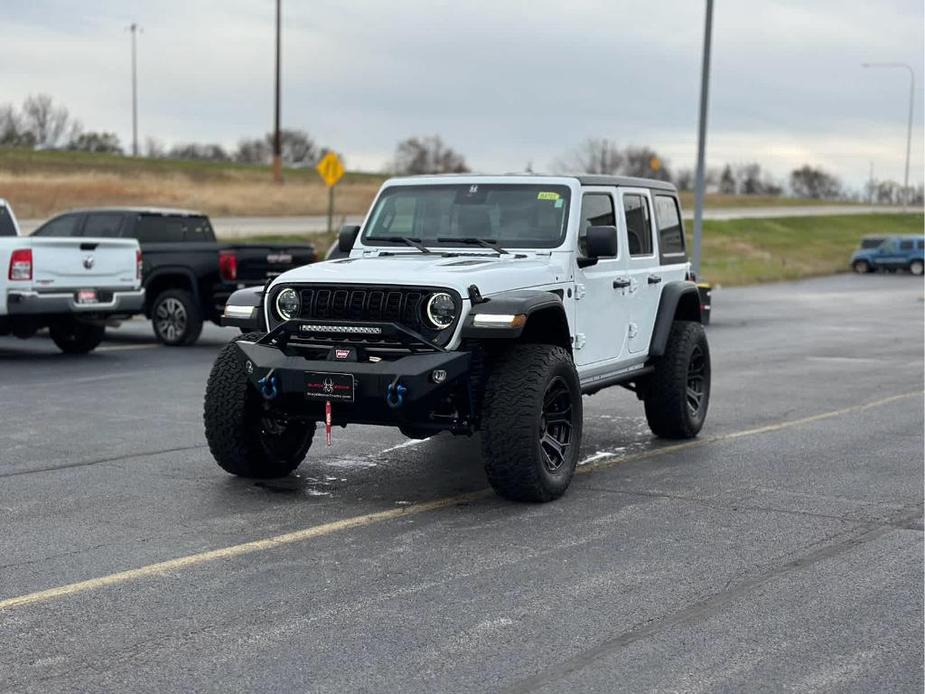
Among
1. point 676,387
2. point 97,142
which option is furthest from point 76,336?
point 97,142

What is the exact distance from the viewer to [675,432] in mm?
10477

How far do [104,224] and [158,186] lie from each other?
40618mm

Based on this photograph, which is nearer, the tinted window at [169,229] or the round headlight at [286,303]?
the round headlight at [286,303]

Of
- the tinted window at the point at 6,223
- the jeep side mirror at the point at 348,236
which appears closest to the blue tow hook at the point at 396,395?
the jeep side mirror at the point at 348,236

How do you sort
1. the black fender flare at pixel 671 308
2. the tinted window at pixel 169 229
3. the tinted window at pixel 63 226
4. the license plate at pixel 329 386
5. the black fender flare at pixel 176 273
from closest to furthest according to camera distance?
the license plate at pixel 329 386 → the black fender flare at pixel 671 308 → the black fender flare at pixel 176 273 → the tinted window at pixel 169 229 → the tinted window at pixel 63 226

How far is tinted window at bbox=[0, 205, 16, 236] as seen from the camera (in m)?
16.6

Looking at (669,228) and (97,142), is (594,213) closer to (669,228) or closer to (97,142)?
(669,228)

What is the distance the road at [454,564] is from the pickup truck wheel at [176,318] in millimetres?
6172

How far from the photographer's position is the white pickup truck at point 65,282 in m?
15.4

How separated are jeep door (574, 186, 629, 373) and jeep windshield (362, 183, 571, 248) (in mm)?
233

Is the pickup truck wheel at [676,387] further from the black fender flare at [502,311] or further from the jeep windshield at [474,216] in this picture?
the black fender flare at [502,311]

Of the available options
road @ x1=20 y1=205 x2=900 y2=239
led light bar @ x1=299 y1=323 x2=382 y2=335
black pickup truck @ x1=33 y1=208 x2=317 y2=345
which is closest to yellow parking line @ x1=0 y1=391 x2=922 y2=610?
led light bar @ x1=299 y1=323 x2=382 y2=335

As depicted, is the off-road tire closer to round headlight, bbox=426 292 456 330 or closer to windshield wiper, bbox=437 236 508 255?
round headlight, bbox=426 292 456 330

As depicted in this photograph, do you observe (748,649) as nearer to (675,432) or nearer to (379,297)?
(379,297)
